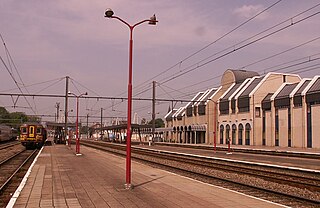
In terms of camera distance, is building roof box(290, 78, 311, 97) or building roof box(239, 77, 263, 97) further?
building roof box(239, 77, 263, 97)

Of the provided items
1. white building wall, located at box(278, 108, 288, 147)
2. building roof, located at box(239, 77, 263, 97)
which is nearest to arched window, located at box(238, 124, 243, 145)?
building roof, located at box(239, 77, 263, 97)

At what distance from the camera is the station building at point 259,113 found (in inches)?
2180

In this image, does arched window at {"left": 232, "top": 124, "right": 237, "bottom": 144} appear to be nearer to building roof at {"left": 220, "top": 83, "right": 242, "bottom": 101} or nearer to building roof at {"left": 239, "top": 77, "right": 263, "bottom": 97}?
building roof at {"left": 239, "top": 77, "right": 263, "bottom": 97}

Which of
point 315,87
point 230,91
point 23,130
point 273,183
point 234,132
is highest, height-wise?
point 230,91

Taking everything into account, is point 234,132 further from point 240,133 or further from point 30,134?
point 30,134

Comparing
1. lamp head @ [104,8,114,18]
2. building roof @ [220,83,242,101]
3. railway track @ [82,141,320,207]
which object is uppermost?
building roof @ [220,83,242,101]

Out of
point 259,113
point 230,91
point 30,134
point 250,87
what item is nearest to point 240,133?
point 259,113

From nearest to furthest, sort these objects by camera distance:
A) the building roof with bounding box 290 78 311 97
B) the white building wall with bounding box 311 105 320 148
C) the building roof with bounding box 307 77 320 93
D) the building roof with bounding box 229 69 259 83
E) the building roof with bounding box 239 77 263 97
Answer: the white building wall with bounding box 311 105 320 148
the building roof with bounding box 307 77 320 93
the building roof with bounding box 290 78 311 97
the building roof with bounding box 239 77 263 97
the building roof with bounding box 229 69 259 83

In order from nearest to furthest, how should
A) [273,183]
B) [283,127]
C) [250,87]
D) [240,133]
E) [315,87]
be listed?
[273,183]
[315,87]
[283,127]
[240,133]
[250,87]

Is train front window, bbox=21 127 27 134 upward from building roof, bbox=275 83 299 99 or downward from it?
downward

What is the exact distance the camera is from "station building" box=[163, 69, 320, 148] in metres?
55.4

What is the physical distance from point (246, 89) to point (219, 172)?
52.5 meters

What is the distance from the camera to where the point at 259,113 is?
220 feet

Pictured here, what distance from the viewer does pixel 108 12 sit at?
1318 centimetres
